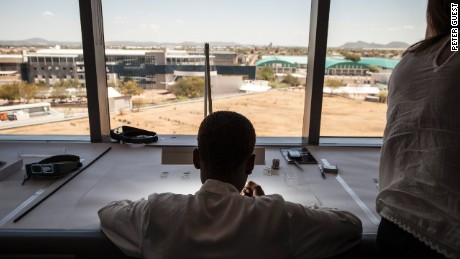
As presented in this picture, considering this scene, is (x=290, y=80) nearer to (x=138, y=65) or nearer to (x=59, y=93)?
(x=138, y=65)

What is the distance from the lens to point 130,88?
193cm

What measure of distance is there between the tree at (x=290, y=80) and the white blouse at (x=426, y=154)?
103 centimetres

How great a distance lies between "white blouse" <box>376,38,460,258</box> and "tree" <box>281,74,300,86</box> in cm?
103

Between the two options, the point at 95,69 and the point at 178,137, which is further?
the point at 178,137

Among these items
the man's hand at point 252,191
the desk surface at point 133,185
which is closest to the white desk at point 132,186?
the desk surface at point 133,185

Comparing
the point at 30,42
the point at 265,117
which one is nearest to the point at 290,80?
the point at 265,117

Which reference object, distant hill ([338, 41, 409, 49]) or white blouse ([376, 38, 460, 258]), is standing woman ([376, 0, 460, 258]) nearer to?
white blouse ([376, 38, 460, 258])

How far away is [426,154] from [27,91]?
1.98 meters

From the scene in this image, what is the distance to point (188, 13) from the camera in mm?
1953

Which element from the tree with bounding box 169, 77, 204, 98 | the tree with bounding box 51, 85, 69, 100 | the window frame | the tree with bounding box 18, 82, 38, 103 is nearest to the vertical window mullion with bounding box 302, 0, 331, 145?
the window frame

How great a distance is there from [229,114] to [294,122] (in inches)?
45.8

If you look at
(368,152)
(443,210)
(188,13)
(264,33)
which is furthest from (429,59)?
(188,13)

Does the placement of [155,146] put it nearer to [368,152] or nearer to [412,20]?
[368,152]

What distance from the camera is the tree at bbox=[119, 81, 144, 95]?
1.92 metres
